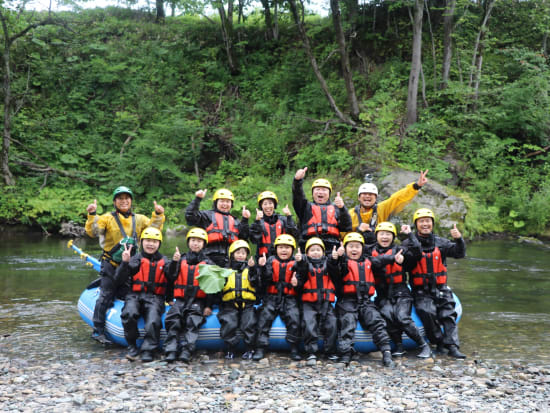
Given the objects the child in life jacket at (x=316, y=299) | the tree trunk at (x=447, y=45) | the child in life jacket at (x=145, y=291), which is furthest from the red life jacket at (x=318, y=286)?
the tree trunk at (x=447, y=45)

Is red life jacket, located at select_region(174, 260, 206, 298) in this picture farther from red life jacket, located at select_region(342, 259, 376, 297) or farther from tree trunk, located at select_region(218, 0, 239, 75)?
tree trunk, located at select_region(218, 0, 239, 75)

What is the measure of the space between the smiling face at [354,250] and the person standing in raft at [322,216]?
517mm

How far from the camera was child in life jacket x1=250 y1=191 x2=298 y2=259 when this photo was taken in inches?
253

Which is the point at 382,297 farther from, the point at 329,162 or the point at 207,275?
the point at 329,162

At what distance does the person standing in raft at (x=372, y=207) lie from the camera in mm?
6512

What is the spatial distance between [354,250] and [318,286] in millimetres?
587

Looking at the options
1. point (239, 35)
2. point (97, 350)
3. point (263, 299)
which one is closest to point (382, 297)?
point (263, 299)

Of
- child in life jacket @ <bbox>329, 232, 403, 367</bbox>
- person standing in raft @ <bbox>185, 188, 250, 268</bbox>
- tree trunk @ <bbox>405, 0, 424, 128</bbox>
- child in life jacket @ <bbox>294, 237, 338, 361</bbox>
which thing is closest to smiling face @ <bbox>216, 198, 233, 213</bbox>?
person standing in raft @ <bbox>185, 188, 250, 268</bbox>

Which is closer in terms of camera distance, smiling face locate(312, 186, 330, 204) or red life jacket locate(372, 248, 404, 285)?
red life jacket locate(372, 248, 404, 285)

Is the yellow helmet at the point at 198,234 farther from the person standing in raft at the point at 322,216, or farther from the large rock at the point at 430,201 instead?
the large rock at the point at 430,201

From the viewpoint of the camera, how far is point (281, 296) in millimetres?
5840

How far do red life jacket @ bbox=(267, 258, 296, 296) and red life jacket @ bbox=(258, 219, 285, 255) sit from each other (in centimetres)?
66

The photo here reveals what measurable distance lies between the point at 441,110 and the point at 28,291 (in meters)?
12.8

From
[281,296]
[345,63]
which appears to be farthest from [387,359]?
[345,63]
